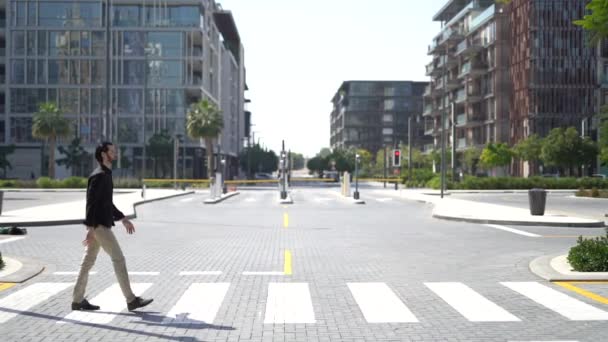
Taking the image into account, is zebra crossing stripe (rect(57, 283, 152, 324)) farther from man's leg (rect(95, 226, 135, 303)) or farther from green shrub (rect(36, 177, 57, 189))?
green shrub (rect(36, 177, 57, 189))

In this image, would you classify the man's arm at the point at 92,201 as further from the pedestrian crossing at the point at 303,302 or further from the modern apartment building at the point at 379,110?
the modern apartment building at the point at 379,110

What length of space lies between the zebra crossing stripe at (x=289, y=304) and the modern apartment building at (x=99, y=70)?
2639 inches

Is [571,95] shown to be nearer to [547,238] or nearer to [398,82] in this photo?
[547,238]

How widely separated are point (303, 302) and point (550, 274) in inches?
163

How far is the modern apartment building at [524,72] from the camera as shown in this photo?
250 feet

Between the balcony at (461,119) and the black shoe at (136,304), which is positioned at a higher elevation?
the balcony at (461,119)

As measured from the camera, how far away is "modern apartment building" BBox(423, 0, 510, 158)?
8131 cm

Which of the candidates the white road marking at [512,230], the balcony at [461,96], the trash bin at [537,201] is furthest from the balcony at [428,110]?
the white road marking at [512,230]

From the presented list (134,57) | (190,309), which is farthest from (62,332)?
(134,57)

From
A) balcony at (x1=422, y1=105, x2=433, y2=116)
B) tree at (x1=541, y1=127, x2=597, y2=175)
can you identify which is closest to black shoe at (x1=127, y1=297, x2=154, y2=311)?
tree at (x1=541, y1=127, x2=597, y2=175)

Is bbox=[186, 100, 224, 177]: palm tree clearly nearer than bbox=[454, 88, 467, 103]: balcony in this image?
Yes

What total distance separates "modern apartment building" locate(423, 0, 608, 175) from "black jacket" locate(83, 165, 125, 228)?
6541 cm

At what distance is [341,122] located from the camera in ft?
557

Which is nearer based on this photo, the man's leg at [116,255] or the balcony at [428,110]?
the man's leg at [116,255]
